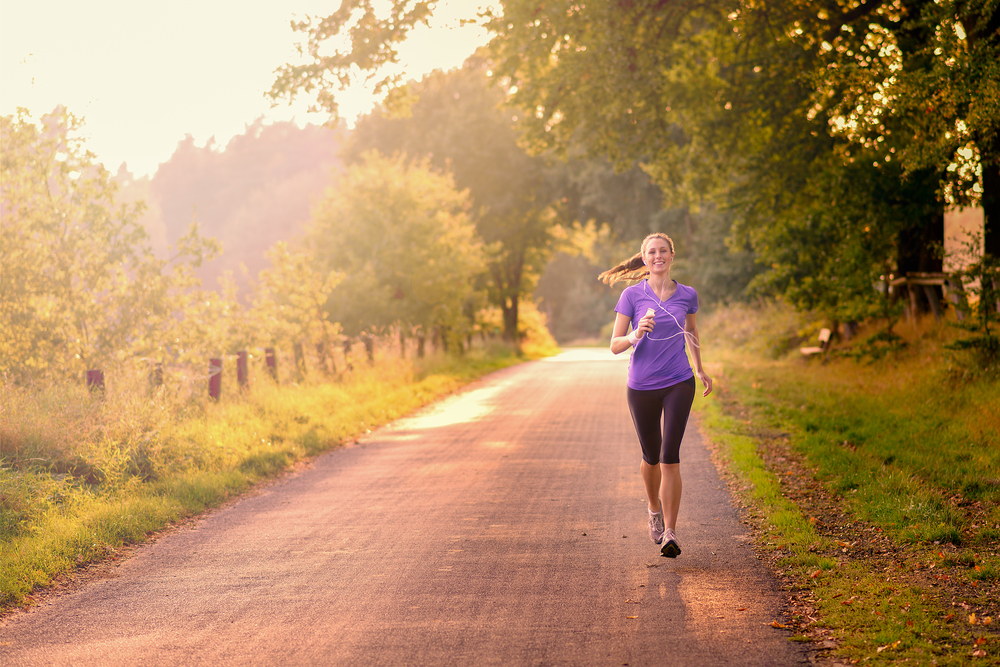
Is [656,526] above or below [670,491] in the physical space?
below

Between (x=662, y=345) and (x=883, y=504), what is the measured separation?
8.37 ft

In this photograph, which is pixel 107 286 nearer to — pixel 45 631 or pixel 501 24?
pixel 501 24

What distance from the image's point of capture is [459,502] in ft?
26.2

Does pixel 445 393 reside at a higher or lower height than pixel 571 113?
lower

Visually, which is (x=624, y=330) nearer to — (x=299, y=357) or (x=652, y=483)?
Result: (x=652, y=483)

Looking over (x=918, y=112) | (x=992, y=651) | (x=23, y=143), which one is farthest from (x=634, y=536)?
(x=23, y=143)

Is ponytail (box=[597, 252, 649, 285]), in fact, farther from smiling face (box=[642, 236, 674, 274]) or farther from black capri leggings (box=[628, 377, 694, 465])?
black capri leggings (box=[628, 377, 694, 465])

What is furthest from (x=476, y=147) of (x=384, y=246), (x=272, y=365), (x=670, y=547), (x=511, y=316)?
(x=670, y=547)

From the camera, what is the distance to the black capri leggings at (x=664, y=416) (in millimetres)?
5992

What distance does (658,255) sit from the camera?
6098 millimetres

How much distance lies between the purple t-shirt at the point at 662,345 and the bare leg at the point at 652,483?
624mm

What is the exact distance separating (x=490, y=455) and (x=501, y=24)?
809cm

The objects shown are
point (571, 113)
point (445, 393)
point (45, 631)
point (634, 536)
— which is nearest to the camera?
point (45, 631)

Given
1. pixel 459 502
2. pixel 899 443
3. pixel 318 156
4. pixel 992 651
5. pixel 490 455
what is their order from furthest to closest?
pixel 318 156 < pixel 490 455 < pixel 899 443 < pixel 459 502 < pixel 992 651
